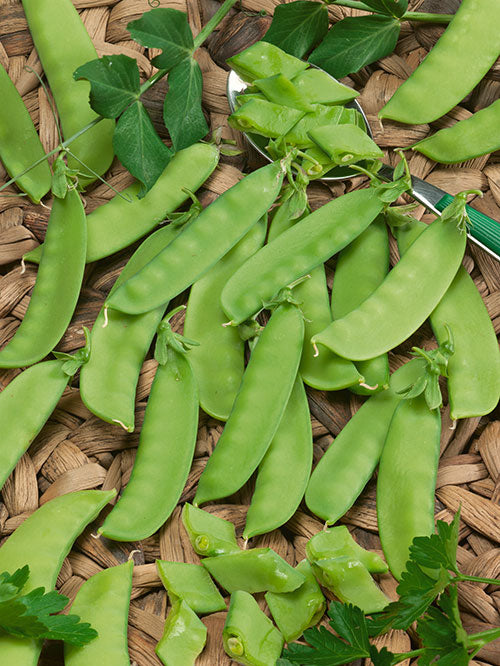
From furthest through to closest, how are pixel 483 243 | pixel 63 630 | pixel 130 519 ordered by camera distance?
pixel 483 243 < pixel 130 519 < pixel 63 630

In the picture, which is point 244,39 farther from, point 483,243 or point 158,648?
point 158,648

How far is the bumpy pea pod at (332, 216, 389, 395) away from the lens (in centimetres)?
182

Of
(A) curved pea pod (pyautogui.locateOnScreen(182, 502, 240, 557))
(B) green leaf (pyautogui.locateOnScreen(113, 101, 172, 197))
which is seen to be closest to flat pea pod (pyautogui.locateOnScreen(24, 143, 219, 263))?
(B) green leaf (pyautogui.locateOnScreen(113, 101, 172, 197))

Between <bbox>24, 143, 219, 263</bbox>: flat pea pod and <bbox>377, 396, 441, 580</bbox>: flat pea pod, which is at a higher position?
<bbox>24, 143, 219, 263</bbox>: flat pea pod

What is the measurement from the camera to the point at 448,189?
6.29 ft

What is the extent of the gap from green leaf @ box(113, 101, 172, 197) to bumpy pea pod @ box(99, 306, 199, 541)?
1.22 ft

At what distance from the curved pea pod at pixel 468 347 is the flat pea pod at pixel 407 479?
0.27ft

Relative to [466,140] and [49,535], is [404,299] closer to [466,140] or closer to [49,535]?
[466,140]

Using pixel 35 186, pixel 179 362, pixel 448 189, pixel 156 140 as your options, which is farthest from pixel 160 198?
pixel 448 189

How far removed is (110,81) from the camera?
178 centimetres

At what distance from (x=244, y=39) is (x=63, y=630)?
5.02 ft

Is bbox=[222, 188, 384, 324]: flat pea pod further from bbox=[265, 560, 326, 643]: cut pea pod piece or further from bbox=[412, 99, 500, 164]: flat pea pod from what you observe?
bbox=[265, 560, 326, 643]: cut pea pod piece

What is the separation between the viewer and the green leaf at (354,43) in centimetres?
192

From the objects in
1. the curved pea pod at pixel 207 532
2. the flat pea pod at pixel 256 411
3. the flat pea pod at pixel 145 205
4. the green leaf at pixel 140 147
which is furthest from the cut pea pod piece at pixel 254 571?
the green leaf at pixel 140 147
